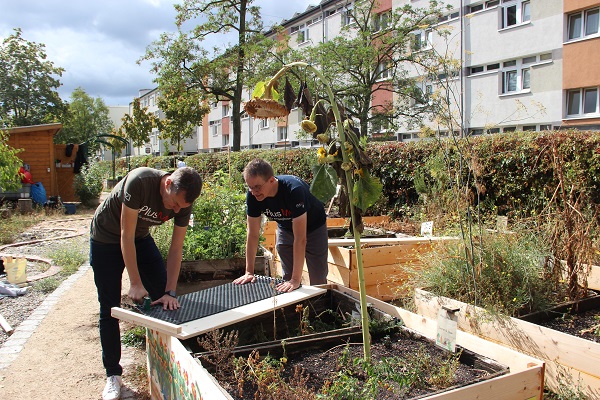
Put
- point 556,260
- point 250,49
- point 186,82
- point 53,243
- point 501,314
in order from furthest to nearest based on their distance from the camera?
point 186,82 → point 250,49 → point 53,243 → point 556,260 → point 501,314

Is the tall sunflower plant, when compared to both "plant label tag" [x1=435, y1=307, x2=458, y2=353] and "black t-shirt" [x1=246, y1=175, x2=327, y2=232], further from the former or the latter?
"black t-shirt" [x1=246, y1=175, x2=327, y2=232]

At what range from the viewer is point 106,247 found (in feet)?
10.3

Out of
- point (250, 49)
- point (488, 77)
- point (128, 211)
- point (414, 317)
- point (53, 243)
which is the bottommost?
point (53, 243)

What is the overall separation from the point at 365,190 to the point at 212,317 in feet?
3.84

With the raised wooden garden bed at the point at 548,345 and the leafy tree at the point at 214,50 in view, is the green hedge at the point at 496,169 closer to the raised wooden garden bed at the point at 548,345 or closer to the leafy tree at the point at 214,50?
the raised wooden garden bed at the point at 548,345

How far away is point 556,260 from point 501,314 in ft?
2.74

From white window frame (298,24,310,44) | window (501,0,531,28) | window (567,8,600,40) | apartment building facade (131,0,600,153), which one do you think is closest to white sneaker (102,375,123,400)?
apartment building facade (131,0,600,153)

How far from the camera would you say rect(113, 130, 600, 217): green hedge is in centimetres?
536

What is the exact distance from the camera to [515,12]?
59.4ft

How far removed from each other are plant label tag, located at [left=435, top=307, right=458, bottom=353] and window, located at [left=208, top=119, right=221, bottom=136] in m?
44.9

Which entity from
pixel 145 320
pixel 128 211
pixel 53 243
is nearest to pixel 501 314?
pixel 145 320

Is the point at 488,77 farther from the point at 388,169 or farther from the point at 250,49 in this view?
the point at 388,169

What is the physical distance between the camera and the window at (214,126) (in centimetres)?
4597

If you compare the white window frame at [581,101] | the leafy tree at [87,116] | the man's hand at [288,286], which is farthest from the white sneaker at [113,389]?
the leafy tree at [87,116]
